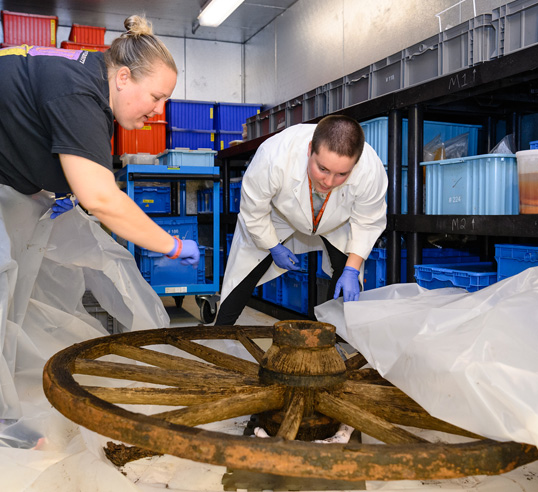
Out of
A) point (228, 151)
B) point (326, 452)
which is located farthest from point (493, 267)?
point (228, 151)

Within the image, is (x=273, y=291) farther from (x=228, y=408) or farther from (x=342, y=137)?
(x=228, y=408)

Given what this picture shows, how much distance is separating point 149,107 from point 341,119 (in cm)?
72

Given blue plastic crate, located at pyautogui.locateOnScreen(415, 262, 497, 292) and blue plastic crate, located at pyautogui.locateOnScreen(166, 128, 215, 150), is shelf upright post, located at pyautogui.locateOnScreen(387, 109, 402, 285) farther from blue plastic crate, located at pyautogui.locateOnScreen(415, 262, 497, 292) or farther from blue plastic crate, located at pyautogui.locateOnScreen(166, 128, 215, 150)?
blue plastic crate, located at pyautogui.locateOnScreen(166, 128, 215, 150)

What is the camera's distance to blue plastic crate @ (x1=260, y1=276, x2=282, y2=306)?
404 centimetres

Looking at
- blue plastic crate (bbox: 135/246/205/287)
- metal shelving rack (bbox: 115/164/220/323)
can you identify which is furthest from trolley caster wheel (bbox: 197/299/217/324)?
blue plastic crate (bbox: 135/246/205/287)

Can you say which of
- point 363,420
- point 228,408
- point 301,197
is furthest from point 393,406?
point 301,197

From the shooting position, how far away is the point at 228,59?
22.5 ft

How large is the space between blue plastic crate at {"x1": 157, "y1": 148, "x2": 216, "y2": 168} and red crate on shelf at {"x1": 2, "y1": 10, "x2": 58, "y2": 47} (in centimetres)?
207

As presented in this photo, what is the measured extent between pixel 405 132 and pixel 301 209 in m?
0.87

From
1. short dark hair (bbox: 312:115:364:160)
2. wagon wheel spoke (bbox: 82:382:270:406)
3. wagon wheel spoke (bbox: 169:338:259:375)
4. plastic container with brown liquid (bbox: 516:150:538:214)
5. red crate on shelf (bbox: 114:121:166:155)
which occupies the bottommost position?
wagon wheel spoke (bbox: 169:338:259:375)

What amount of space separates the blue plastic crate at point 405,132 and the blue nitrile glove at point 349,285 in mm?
811

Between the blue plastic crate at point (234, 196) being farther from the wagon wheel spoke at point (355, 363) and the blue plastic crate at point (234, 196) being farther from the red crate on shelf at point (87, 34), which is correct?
the wagon wheel spoke at point (355, 363)

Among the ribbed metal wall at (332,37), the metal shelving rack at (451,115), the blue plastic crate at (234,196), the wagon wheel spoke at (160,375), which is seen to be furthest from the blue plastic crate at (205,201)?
the wagon wheel spoke at (160,375)

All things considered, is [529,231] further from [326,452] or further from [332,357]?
[326,452]
